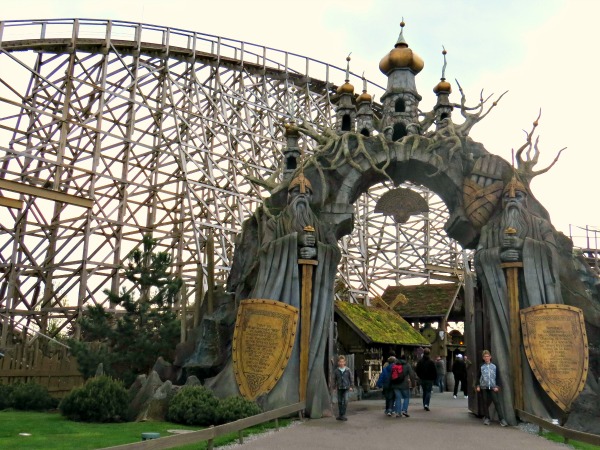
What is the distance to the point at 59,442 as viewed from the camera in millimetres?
8328

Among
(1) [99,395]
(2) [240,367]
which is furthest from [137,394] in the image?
(2) [240,367]

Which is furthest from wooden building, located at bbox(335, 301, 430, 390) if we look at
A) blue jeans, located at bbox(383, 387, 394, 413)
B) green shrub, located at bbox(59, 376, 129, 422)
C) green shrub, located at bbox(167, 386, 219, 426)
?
green shrub, located at bbox(59, 376, 129, 422)

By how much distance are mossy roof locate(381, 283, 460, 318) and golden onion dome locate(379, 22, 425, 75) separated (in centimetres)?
1068

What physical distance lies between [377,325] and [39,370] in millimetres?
9423

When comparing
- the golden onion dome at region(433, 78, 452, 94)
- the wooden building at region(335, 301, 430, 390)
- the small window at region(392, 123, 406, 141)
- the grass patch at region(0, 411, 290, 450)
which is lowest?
the grass patch at region(0, 411, 290, 450)

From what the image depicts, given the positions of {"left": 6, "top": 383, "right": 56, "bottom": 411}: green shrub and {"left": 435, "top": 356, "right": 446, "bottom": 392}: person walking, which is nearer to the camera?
{"left": 6, "top": 383, "right": 56, "bottom": 411}: green shrub

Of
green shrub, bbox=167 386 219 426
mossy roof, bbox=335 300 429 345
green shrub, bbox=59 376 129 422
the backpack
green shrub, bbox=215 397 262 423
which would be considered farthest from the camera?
mossy roof, bbox=335 300 429 345

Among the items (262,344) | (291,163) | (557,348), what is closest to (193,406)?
(262,344)

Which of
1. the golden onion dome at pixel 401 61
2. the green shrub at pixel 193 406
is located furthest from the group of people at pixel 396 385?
the golden onion dome at pixel 401 61

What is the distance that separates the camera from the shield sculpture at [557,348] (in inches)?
444

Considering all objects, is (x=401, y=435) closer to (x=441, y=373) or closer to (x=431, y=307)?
(x=441, y=373)

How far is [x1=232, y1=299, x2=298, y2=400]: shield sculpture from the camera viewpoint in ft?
38.5

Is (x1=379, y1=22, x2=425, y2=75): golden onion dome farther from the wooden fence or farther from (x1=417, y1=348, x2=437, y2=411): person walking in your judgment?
the wooden fence

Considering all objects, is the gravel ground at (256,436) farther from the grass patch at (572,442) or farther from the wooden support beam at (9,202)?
the wooden support beam at (9,202)
